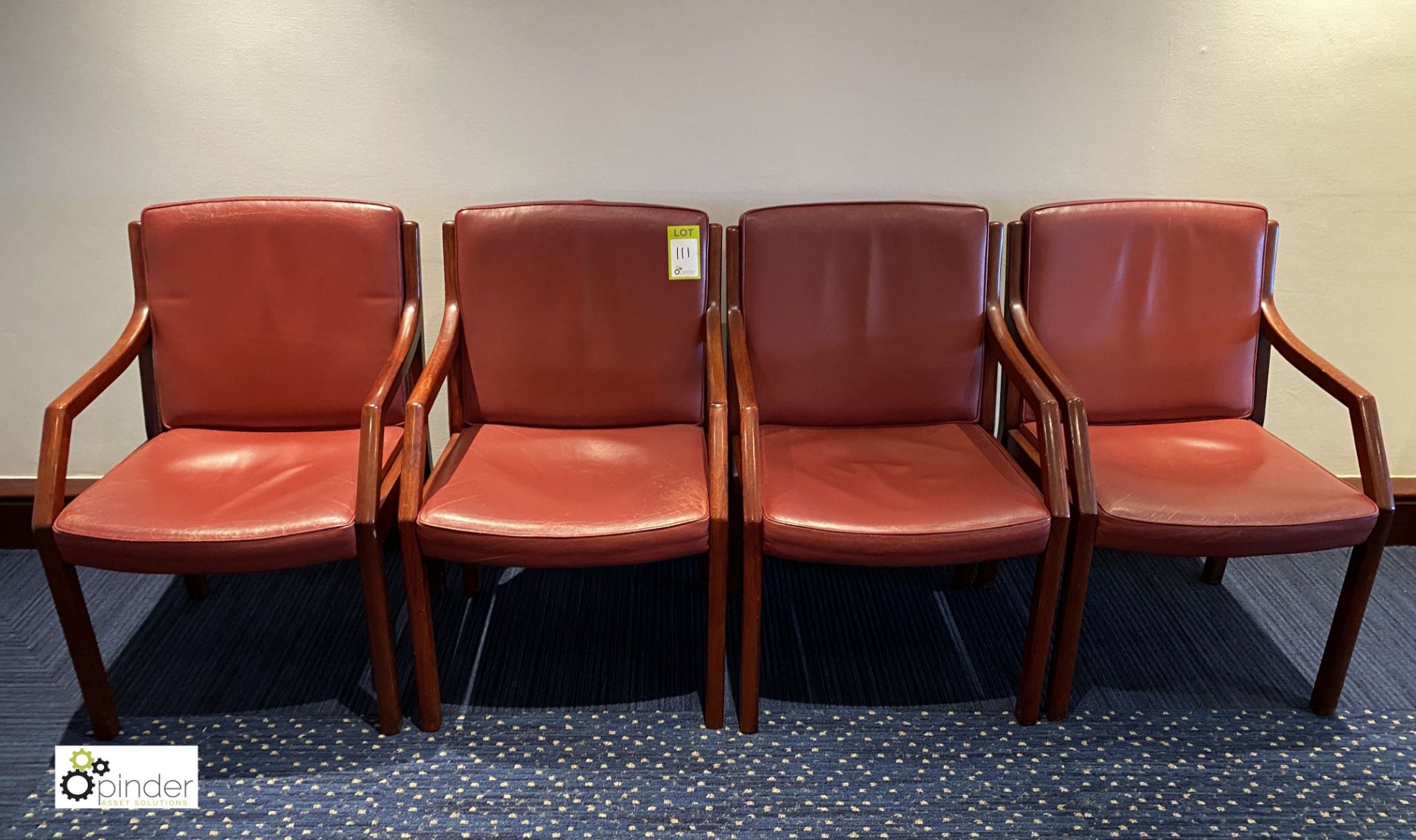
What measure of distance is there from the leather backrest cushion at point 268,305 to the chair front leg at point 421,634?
463 mm

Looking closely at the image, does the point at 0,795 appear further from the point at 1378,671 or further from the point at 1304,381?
the point at 1304,381

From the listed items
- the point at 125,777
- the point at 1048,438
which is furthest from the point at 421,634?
the point at 1048,438

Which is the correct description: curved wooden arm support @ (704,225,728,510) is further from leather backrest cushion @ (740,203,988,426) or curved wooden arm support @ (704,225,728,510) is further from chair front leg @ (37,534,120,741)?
chair front leg @ (37,534,120,741)

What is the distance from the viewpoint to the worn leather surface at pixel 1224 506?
68.3 inches

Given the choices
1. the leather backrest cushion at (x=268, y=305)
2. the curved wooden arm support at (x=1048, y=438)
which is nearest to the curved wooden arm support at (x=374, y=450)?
the leather backrest cushion at (x=268, y=305)

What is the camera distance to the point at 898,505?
1.75 metres

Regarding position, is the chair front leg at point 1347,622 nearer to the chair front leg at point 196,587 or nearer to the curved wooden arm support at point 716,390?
the curved wooden arm support at point 716,390

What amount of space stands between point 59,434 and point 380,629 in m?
0.70

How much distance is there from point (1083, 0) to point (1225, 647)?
1526 millimetres

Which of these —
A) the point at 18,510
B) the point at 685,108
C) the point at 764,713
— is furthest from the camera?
the point at 18,510

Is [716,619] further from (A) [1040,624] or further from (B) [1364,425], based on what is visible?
(B) [1364,425]

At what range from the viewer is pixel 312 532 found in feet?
5.48

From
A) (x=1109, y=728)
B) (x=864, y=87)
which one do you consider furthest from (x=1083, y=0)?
(x=1109, y=728)

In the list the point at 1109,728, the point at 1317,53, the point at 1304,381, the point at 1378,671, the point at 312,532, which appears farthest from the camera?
the point at 1304,381
